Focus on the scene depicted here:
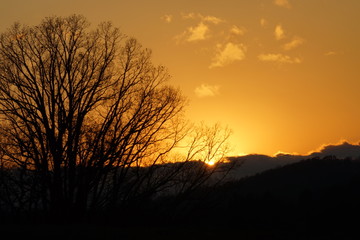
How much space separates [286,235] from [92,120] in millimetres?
11926

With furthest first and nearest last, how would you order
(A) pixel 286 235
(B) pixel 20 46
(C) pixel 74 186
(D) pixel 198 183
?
(D) pixel 198 183 → (B) pixel 20 46 → (C) pixel 74 186 → (A) pixel 286 235

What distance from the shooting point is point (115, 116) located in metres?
23.9

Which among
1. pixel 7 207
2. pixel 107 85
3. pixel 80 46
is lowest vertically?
pixel 7 207

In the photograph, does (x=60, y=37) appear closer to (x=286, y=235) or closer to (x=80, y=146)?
(x=80, y=146)

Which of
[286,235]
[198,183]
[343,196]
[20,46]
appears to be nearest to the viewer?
[286,235]

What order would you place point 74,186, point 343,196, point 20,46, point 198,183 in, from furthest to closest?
1. point 343,196
2. point 198,183
3. point 20,46
4. point 74,186

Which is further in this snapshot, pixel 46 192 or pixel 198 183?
pixel 198 183

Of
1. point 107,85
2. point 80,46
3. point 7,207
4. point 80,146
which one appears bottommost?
point 7,207

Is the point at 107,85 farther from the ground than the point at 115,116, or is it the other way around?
the point at 107,85

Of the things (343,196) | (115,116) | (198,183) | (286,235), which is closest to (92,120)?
(115,116)

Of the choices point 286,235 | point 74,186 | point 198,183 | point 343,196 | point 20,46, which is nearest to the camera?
point 286,235

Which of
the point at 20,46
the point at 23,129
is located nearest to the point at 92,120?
the point at 23,129

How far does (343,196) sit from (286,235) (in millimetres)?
78218

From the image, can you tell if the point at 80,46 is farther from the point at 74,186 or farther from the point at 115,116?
the point at 74,186
